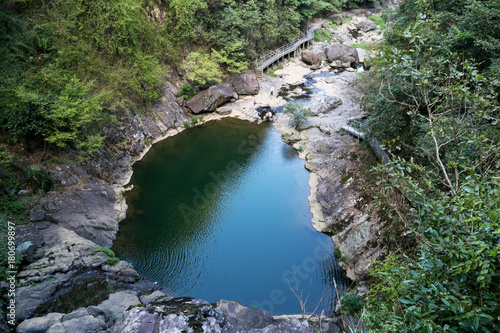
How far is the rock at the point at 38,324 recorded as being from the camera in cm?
792

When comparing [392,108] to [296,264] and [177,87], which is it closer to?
[296,264]

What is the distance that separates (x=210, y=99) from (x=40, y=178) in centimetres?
1450

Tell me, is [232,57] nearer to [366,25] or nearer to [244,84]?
[244,84]

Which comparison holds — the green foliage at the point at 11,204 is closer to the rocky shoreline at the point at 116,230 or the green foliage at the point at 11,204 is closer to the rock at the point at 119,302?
the rocky shoreline at the point at 116,230

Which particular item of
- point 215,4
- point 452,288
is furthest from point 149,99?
point 452,288

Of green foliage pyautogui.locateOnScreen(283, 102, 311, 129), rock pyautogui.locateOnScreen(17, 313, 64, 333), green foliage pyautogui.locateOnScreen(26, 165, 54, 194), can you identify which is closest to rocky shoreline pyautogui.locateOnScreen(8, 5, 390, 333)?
rock pyautogui.locateOnScreen(17, 313, 64, 333)

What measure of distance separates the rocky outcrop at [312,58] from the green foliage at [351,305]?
29371 mm

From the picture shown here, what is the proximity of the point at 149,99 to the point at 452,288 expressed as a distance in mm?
21461

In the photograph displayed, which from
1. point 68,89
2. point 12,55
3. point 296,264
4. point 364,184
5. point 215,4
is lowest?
point 296,264

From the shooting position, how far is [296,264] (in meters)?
13.1

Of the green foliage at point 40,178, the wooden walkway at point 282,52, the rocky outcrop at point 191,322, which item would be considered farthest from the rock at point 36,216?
the wooden walkway at point 282,52

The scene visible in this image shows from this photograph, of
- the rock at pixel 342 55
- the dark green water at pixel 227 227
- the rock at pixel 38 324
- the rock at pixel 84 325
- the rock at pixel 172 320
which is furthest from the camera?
the rock at pixel 342 55

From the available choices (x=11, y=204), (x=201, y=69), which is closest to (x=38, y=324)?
(x=11, y=204)

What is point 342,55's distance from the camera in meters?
34.5
